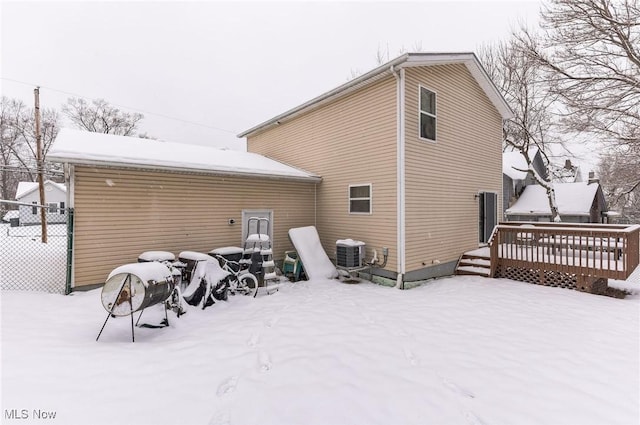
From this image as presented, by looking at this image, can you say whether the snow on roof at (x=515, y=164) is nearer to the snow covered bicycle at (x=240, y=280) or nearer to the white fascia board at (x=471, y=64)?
the white fascia board at (x=471, y=64)

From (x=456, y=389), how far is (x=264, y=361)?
2285 mm

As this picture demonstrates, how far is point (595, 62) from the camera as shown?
890 centimetres

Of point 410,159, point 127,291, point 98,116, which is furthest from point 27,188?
point 410,159

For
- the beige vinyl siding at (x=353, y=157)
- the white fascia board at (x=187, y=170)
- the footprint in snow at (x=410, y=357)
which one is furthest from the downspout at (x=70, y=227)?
the footprint in snow at (x=410, y=357)

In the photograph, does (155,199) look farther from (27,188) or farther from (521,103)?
(27,188)

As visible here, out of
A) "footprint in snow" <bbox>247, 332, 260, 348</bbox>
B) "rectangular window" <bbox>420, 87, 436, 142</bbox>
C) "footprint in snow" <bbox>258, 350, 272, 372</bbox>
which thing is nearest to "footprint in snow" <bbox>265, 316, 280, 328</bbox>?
"footprint in snow" <bbox>247, 332, 260, 348</bbox>

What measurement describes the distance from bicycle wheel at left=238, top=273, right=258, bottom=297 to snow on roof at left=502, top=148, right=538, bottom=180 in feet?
65.4

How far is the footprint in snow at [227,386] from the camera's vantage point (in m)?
2.90

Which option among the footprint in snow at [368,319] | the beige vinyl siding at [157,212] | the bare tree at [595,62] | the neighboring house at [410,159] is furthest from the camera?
the bare tree at [595,62]

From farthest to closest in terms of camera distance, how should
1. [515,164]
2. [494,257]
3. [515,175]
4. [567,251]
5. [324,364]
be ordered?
[515,164]
[515,175]
[494,257]
[567,251]
[324,364]

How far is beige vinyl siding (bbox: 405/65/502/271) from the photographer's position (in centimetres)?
771

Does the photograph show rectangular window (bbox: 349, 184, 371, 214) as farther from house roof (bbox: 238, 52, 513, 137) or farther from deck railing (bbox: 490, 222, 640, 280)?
deck railing (bbox: 490, 222, 640, 280)

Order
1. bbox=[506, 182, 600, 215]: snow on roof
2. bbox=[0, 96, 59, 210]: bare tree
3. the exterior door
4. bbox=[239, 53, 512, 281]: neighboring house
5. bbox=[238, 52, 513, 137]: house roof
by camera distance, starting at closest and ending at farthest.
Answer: bbox=[238, 52, 513, 137]: house roof < bbox=[239, 53, 512, 281]: neighboring house < the exterior door < bbox=[506, 182, 600, 215]: snow on roof < bbox=[0, 96, 59, 210]: bare tree

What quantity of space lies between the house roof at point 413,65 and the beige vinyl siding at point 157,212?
125 inches
